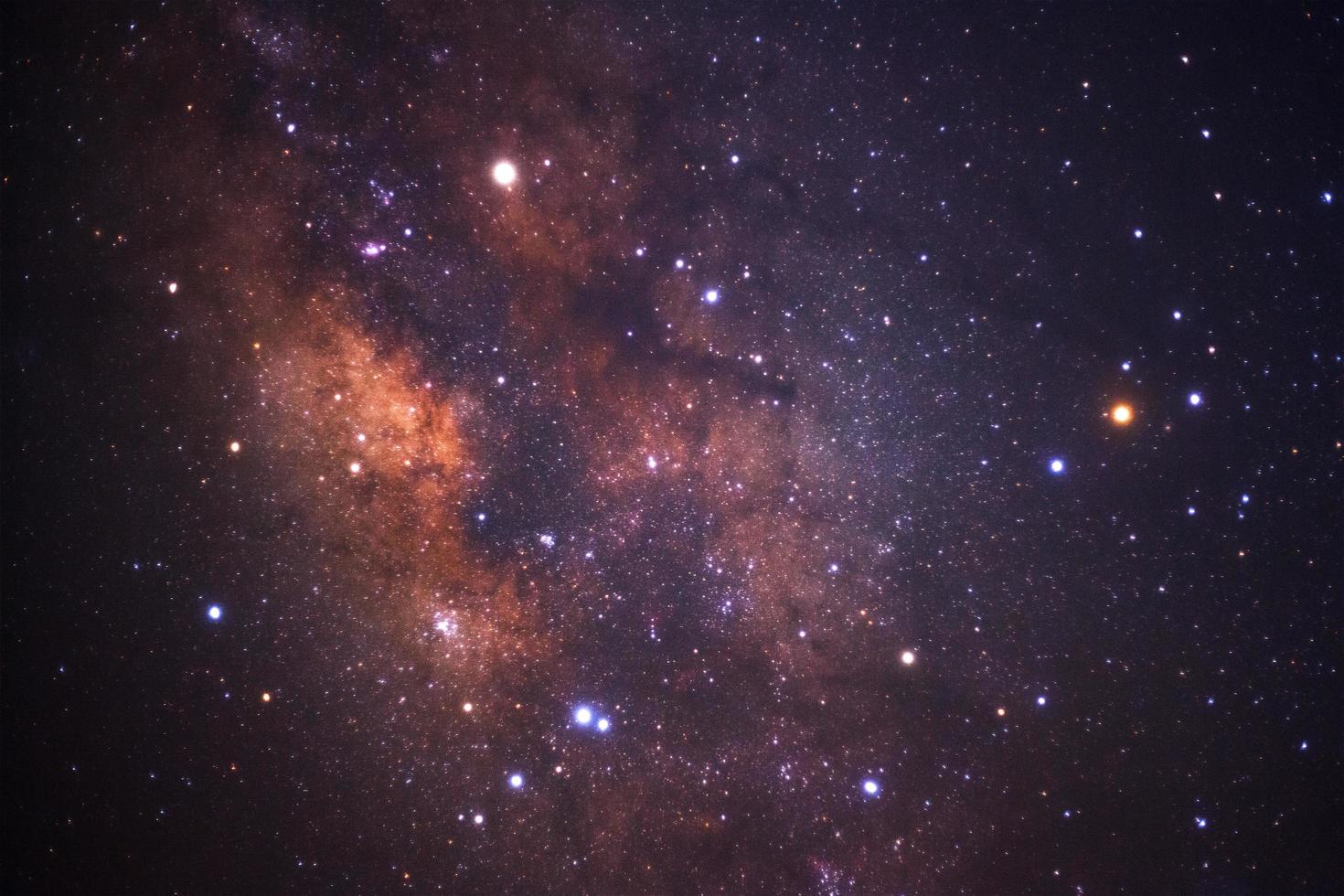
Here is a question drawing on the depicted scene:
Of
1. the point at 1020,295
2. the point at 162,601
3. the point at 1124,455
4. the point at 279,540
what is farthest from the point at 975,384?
the point at 162,601

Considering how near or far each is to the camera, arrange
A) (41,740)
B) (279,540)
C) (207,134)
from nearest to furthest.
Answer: (207,134), (279,540), (41,740)

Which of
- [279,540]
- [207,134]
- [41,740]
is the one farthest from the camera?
[41,740]

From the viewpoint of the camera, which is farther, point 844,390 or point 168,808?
point 168,808

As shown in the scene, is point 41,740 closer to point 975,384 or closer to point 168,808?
point 168,808

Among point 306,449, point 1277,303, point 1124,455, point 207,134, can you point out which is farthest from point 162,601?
point 1277,303

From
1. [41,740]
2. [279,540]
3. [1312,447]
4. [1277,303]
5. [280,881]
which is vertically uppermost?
[1277,303]

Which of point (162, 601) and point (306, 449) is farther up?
point (306, 449)
